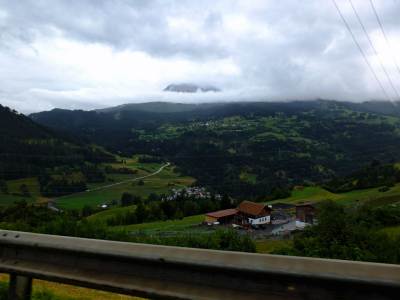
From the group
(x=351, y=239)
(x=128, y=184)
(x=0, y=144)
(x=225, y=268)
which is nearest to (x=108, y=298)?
(x=225, y=268)

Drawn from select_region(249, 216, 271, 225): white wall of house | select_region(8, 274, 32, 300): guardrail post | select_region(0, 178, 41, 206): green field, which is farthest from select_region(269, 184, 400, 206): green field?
select_region(8, 274, 32, 300): guardrail post

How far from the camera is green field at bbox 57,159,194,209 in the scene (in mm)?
108188

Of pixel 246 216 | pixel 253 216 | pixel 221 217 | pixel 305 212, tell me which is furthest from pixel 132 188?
pixel 305 212

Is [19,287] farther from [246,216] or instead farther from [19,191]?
[19,191]

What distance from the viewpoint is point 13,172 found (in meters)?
122

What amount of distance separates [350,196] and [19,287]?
95213mm

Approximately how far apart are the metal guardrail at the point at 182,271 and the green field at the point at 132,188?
9887 centimetres

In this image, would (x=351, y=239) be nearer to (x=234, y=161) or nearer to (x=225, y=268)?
(x=225, y=268)

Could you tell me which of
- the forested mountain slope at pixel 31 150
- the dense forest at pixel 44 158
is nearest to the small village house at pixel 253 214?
the dense forest at pixel 44 158

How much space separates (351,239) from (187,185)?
3871 inches

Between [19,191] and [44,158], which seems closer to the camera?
[19,191]

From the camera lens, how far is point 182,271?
331 cm

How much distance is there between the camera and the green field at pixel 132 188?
108188 mm

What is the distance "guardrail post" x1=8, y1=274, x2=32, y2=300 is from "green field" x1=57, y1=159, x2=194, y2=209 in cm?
9872
